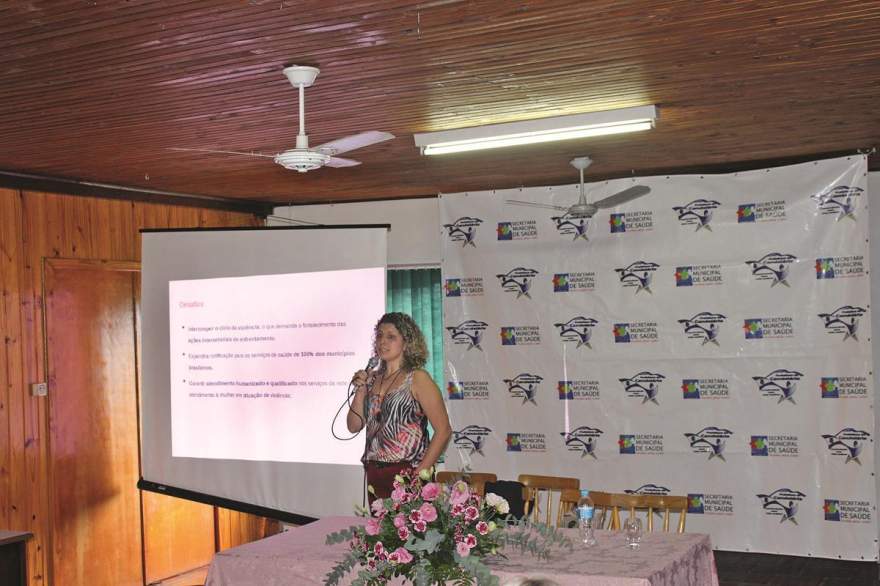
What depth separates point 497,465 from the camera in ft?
23.9

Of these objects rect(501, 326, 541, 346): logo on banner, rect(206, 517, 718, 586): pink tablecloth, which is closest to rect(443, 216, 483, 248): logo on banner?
rect(501, 326, 541, 346): logo on banner

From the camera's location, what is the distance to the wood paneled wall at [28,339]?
5.88 m

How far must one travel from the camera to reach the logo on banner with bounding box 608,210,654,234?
6.84 metres

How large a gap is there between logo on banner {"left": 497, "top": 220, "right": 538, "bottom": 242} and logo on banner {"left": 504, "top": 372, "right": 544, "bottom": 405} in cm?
102

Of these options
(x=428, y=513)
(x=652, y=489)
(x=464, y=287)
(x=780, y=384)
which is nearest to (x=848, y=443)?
(x=780, y=384)

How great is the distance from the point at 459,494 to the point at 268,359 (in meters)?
3.49

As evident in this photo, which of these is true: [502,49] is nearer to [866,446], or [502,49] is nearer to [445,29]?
[445,29]

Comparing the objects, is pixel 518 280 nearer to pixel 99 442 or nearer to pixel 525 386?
pixel 525 386

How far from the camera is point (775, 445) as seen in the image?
6414 millimetres

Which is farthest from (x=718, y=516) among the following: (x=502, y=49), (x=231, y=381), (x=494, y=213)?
(x=502, y=49)

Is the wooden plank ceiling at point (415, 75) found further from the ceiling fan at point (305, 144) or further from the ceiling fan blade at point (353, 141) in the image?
the ceiling fan blade at point (353, 141)

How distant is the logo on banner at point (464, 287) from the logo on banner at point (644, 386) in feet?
4.26

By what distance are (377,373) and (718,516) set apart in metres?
3.02

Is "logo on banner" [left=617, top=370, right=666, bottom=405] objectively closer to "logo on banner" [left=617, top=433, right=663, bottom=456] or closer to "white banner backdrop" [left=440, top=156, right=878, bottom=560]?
"white banner backdrop" [left=440, top=156, right=878, bottom=560]
